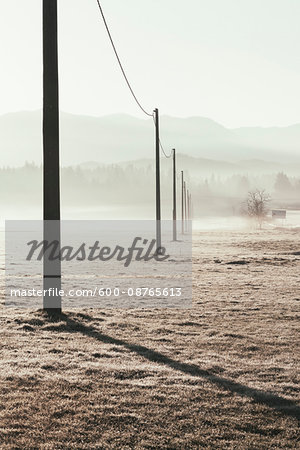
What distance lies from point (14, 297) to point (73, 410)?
347 inches

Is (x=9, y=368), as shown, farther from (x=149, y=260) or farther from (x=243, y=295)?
(x=149, y=260)

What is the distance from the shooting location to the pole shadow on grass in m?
5.99

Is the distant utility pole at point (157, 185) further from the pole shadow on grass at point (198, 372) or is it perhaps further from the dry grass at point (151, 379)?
the pole shadow on grass at point (198, 372)

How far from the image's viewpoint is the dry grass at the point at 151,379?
16.9 ft

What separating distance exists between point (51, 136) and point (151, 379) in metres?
6.23

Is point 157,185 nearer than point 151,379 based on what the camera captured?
No

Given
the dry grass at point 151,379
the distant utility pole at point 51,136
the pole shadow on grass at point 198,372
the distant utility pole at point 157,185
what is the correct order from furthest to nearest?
1. the distant utility pole at point 157,185
2. the distant utility pole at point 51,136
3. the pole shadow on grass at point 198,372
4. the dry grass at point 151,379

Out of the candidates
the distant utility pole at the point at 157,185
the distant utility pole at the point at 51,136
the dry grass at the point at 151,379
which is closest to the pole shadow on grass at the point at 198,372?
the dry grass at the point at 151,379

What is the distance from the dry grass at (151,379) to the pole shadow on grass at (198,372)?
0.05ft

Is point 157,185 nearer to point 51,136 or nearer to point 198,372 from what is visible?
point 51,136

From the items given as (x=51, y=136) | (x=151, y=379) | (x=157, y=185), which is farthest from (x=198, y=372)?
(x=157, y=185)

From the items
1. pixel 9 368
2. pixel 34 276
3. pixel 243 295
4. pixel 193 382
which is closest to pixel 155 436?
pixel 193 382

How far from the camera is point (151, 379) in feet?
22.6

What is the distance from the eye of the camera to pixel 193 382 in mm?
6773
